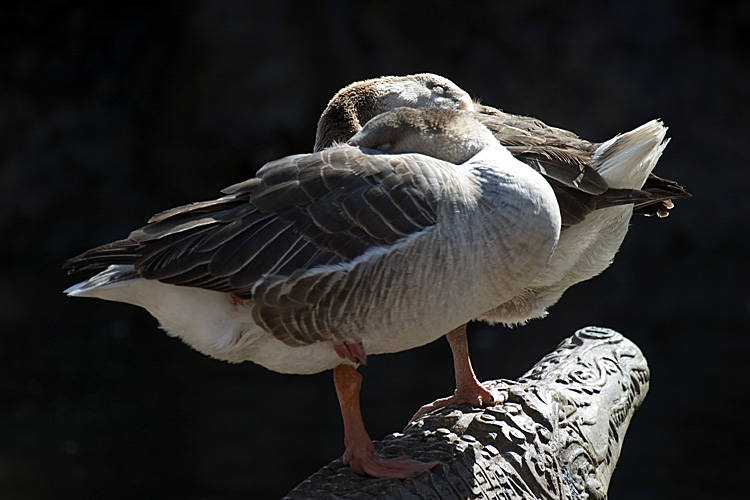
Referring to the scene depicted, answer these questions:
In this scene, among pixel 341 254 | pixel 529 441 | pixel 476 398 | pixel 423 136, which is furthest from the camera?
pixel 476 398

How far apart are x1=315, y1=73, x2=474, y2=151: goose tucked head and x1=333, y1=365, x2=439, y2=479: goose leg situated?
2.83 feet

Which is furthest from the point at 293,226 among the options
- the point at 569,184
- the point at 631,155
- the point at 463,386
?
the point at 631,155

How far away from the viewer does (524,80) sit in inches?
396

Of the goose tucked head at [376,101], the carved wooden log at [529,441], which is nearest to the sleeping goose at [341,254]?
the carved wooden log at [529,441]

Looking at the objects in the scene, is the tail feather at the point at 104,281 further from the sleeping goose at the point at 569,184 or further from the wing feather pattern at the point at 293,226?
the sleeping goose at the point at 569,184

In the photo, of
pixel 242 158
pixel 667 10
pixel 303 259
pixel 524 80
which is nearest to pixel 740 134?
pixel 667 10

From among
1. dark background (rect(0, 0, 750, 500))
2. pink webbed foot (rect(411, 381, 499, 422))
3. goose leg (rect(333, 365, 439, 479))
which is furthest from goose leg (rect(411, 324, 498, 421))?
dark background (rect(0, 0, 750, 500))

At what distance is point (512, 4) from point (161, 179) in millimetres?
4595

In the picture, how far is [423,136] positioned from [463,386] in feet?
3.15

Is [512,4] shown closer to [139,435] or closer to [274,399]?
[274,399]

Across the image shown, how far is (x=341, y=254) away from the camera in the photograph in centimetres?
220

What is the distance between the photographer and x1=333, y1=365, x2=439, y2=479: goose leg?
2.46 m

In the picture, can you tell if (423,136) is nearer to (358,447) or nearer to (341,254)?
(341,254)

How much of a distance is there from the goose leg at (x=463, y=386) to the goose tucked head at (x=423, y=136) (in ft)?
2.33
